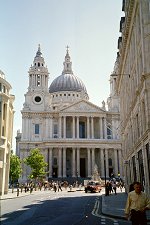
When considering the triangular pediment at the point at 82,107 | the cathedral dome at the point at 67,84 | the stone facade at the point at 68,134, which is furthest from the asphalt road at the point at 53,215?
the cathedral dome at the point at 67,84

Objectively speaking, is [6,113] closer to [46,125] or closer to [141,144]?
[141,144]

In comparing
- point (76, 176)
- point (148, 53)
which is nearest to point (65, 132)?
point (76, 176)

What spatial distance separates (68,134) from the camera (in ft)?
290

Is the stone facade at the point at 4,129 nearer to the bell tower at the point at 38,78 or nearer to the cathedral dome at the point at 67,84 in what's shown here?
the bell tower at the point at 38,78

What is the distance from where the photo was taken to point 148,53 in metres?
23.2

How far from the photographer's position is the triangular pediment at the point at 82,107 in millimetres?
86294

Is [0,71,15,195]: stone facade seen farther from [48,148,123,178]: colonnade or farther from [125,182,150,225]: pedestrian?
[48,148,123,178]: colonnade

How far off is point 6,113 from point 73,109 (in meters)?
44.9

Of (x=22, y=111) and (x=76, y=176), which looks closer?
(x=76, y=176)

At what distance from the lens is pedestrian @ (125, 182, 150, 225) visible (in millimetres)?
8445

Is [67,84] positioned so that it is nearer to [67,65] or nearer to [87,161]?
[67,65]

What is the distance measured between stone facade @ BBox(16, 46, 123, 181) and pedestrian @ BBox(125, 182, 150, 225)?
70.9m

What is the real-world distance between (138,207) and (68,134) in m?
80.2

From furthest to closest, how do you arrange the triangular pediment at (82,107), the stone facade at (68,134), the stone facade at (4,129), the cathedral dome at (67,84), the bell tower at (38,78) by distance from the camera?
the cathedral dome at (67,84), the bell tower at (38,78), the triangular pediment at (82,107), the stone facade at (68,134), the stone facade at (4,129)
